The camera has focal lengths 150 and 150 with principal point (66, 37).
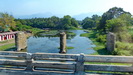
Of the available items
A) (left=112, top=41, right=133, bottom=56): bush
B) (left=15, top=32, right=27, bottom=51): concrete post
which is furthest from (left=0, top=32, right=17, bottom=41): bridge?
(left=112, top=41, right=133, bottom=56): bush

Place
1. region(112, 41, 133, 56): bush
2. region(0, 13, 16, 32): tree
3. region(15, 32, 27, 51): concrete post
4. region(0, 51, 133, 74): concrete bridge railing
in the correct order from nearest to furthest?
region(0, 51, 133, 74): concrete bridge railing < region(112, 41, 133, 56): bush < region(15, 32, 27, 51): concrete post < region(0, 13, 16, 32): tree

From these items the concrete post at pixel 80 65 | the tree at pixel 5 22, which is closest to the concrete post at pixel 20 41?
the concrete post at pixel 80 65

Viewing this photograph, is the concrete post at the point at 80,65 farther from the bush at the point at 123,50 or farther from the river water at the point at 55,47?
the river water at the point at 55,47

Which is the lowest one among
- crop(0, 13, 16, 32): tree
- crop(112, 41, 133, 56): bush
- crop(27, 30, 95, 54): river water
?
crop(27, 30, 95, 54): river water

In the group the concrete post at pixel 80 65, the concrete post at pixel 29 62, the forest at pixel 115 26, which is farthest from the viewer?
the forest at pixel 115 26

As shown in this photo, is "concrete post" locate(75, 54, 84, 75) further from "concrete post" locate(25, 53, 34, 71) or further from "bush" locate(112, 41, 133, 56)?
"bush" locate(112, 41, 133, 56)

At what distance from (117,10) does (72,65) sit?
41.5 meters

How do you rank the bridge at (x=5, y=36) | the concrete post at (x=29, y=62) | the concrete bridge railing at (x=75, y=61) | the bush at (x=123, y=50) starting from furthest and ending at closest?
the bridge at (x=5, y=36), the bush at (x=123, y=50), the concrete post at (x=29, y=62), the concrete bridge railing at (x=75, y=61)

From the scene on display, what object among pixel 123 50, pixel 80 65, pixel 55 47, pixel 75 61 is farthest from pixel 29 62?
pixel 55 47

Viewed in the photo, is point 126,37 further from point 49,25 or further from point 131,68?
point 49,25

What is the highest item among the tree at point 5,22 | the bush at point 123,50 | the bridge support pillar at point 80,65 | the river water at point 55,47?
the tree at point 5,22

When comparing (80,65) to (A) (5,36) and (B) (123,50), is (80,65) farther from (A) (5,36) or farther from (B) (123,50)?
(A) (5,36)

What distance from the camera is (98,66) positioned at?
566cm

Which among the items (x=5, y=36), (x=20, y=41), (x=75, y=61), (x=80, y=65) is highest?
(x=5, y=36)
